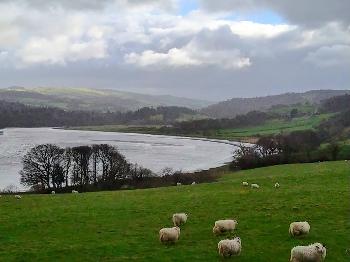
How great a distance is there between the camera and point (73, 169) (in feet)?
289

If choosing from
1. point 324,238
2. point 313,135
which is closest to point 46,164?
point 324,238

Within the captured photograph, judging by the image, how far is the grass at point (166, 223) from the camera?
19.7 metres

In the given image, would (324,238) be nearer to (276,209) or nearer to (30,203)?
(276,209)

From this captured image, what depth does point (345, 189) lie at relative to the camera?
33844 millimetres

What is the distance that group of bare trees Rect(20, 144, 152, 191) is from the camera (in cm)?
7994

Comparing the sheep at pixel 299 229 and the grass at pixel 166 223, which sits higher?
the sheep at pixel 299 229

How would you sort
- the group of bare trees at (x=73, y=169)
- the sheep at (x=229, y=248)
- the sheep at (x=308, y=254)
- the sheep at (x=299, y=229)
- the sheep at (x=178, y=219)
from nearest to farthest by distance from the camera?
1. the sheep at (x=308, y=254)
2. the sheep at (x=229, y=248)
3. the sheep at (x=299, y=229)
4. the sheep at (x=178, y=219)
5. the group of bare trees at (x=73, y=169)

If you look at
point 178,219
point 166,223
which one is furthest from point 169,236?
point 166,223

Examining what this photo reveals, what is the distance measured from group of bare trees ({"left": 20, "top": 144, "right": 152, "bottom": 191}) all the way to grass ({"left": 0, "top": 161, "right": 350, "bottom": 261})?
41.8 meters

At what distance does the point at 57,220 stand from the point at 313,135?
126857mm

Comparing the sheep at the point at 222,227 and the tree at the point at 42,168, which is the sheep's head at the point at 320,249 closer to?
the sheep at the point at 222,227

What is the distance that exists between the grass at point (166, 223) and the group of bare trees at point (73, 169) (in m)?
41.8

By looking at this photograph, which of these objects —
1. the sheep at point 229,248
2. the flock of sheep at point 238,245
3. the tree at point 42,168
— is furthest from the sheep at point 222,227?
the tree at point 42,168

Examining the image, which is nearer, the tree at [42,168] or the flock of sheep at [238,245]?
the flock of sheep at [238,245]
